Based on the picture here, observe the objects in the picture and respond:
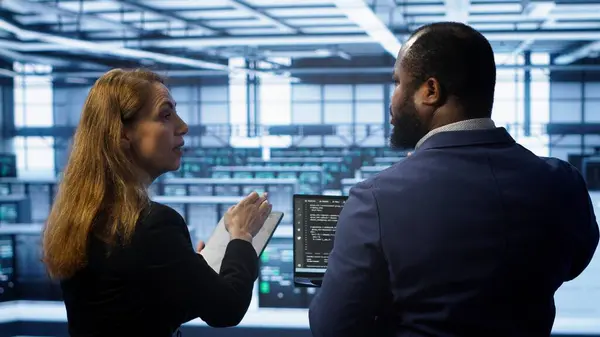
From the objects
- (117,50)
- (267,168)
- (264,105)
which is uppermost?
(117,50)

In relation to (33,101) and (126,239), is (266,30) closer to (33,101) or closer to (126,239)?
(33,101)

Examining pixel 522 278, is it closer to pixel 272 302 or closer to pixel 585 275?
pixel 272 302

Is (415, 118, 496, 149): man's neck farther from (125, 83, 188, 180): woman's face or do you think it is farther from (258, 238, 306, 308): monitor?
(258, 238, 306, 308): monitor

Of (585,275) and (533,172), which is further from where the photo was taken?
(585,275)

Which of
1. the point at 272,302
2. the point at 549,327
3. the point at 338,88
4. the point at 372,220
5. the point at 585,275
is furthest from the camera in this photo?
the point at 338,88

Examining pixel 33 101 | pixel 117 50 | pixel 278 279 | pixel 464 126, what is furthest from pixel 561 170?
pixel 117 50

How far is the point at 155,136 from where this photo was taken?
4.48 feet

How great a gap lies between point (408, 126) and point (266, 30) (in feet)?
16.9

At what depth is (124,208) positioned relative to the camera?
124cm

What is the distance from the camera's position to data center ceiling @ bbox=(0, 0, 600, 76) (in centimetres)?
511

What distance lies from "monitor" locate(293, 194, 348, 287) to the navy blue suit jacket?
0.84 m

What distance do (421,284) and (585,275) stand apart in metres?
3.89

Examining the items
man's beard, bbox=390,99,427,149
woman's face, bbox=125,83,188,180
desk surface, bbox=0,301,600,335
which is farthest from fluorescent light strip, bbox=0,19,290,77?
man's beard, bbox=390,99,427,149

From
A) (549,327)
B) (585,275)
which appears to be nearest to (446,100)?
(549,327)
